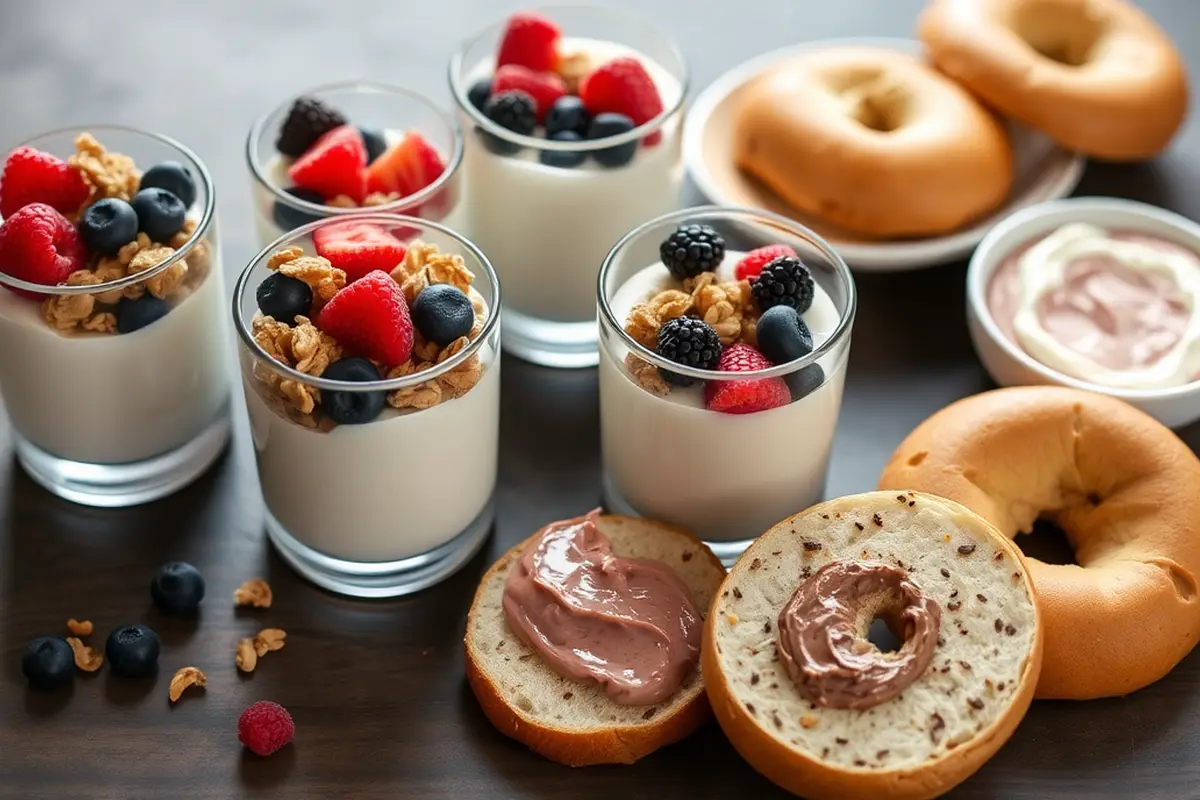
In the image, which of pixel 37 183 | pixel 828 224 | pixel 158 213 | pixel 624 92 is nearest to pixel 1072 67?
pixel 828 224

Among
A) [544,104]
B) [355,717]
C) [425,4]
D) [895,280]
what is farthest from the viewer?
[425,4]

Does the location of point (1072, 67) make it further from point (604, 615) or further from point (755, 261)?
point (604, 615)

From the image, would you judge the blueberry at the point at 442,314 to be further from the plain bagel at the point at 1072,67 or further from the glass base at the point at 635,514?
the plain bagel at the point at 1072,67

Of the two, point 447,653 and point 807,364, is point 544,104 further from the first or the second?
point 447,653

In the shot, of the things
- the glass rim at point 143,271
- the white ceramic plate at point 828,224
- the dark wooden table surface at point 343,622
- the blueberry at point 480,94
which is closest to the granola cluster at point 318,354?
the glass rim at point 143,271

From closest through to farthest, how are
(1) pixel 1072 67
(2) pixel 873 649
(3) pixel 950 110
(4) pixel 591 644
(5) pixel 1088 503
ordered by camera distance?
(2) pixel 873 649 < (4) pixel 591 644 < (5) pixel 1088 503 < (3) pixel 950 110 < (1) pixel 1072 67

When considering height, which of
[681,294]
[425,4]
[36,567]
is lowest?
[36,567]

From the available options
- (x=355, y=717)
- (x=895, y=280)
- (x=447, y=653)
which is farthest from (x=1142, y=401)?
(x=355, y=717)
